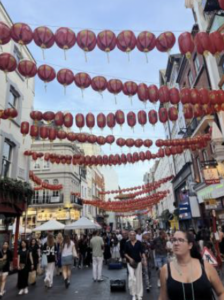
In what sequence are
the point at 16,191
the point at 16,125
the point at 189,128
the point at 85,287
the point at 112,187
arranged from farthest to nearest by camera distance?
1. the point at 112,187
2. the point at 189,128
3. the point at 16,125
4. the point at 16,191
5. the point at 85,287

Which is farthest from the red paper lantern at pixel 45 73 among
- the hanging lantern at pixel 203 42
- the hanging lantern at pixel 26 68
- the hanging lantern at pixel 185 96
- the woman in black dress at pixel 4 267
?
the woman in black dress at pixel 4 267

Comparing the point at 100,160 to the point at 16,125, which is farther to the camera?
the point at 16,125

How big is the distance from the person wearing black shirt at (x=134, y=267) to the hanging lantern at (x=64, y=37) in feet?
19.5

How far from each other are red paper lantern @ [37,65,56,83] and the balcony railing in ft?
108

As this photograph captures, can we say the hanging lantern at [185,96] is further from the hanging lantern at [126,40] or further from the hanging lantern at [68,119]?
the hanging lantern at [68,119]

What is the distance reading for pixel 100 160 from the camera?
14789mm

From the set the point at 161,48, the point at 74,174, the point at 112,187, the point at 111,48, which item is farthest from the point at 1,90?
the point at 112,187

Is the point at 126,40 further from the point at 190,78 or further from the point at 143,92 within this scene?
the point at 190,78

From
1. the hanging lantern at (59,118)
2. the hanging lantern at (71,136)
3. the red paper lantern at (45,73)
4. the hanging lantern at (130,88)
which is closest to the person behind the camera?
the red paper lantern at (45,73)

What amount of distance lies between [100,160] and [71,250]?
5987 millimetres

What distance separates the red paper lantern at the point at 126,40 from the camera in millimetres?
6871

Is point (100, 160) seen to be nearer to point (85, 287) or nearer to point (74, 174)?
point (85, 287)

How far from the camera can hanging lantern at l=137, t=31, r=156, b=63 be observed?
689cm

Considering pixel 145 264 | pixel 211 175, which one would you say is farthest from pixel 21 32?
pixel 211 175
